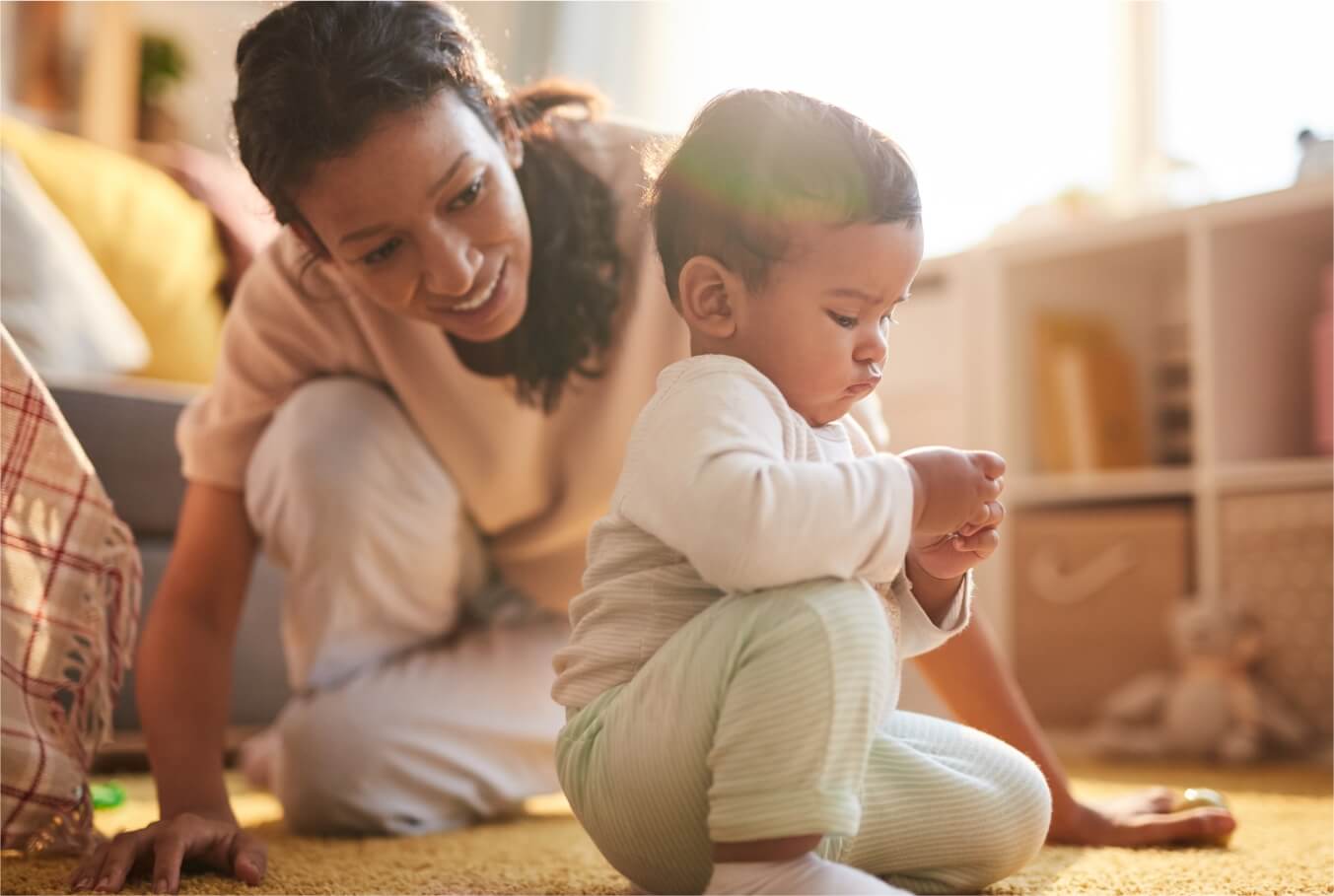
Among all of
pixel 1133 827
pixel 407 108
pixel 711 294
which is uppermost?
pixel 407 108

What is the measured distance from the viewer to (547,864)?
91 cm

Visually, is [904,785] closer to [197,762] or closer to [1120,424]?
[197,762]

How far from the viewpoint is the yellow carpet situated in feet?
2.61

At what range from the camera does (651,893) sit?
751 mm

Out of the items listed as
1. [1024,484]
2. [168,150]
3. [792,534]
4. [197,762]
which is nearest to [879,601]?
[792,534]

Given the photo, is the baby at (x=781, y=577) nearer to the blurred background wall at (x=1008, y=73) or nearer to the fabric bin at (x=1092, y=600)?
the blurred background wall at (x=1008, y=73)

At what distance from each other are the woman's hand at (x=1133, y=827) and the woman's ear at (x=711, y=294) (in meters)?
0.47

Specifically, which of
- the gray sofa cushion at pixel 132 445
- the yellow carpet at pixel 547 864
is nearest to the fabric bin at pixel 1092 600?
the yellow carpet at pixel 547 864

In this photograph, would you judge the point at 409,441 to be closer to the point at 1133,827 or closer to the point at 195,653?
the point at 195,653

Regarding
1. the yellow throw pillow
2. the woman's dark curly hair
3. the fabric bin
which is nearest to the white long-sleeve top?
the woman's dark curly hair

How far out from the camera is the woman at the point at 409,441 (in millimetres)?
878

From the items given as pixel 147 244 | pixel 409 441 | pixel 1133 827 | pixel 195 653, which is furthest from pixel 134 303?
pixel 1133 827

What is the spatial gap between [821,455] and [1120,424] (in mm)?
1589

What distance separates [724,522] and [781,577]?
0.04 m
